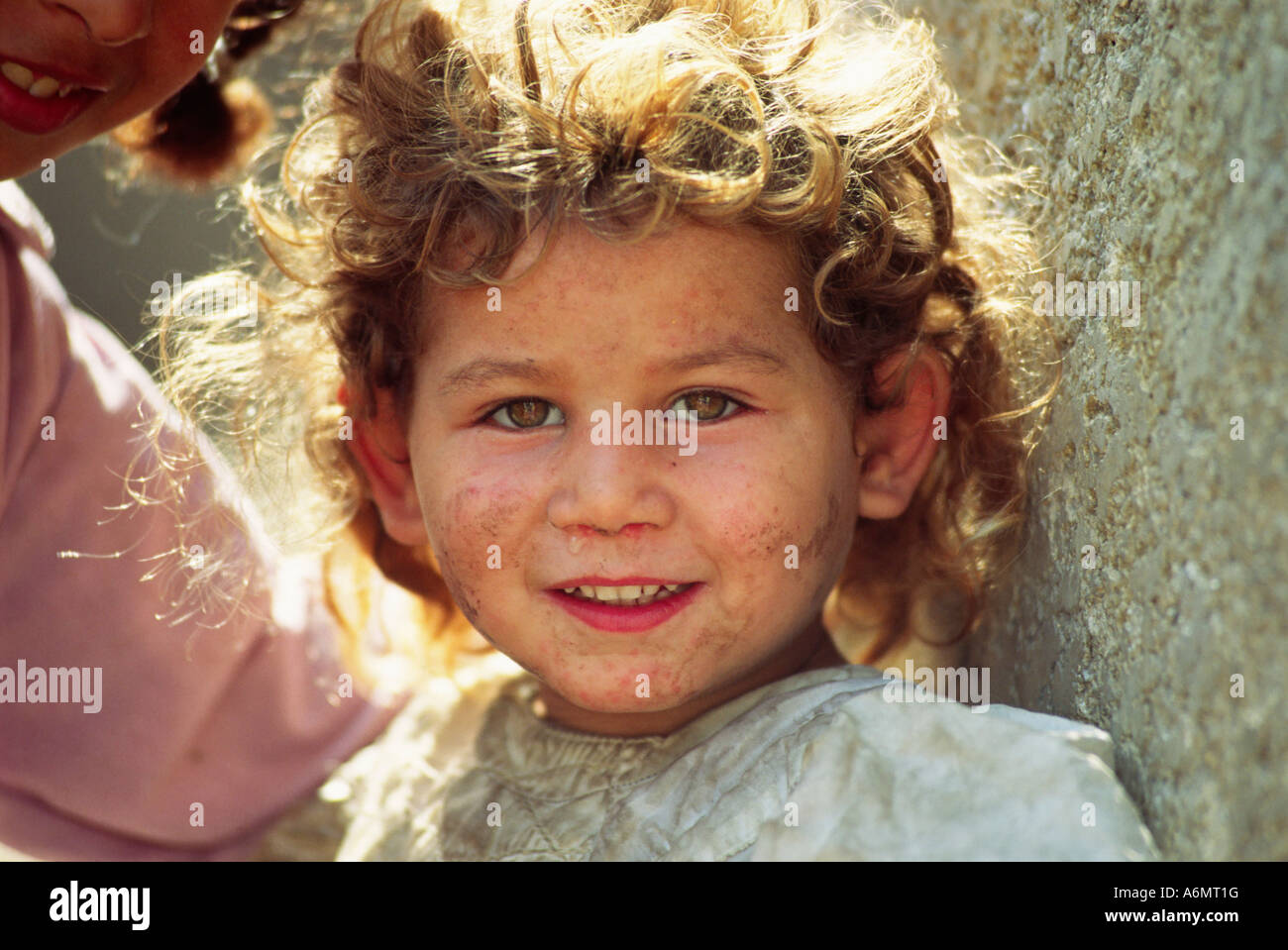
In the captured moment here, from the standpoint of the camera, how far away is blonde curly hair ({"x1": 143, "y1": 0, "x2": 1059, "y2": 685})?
4.35 ft

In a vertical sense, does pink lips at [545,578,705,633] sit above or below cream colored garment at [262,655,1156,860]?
above

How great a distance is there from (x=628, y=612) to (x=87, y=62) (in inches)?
36.7

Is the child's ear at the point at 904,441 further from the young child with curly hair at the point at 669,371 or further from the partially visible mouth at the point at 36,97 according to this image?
the partially visible mouth at the point at 36,97

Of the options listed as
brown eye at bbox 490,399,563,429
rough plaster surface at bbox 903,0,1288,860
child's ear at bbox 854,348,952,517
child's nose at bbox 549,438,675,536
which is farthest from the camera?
child's ear at bbox 854,348,952,517

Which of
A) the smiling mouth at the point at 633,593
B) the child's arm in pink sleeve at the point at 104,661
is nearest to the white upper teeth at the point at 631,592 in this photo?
the smiling mouth at the point at 633,593

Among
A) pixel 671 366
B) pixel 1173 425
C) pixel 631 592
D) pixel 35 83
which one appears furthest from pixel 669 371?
pixel 35 83

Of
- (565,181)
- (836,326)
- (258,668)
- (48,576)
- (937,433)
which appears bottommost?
(258,668)

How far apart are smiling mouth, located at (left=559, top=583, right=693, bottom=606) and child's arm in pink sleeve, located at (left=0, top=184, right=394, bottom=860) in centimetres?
66

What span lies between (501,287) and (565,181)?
5.3 inches

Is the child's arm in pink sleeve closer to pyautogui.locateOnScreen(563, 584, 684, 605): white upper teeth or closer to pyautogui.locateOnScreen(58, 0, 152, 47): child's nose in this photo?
pyautogui.locateOnScreen(58, 0, 152, 47): child's nose

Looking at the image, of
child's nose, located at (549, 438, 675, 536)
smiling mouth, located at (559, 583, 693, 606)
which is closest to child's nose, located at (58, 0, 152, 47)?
child's nose, located at (549, 438, 675, 536)
